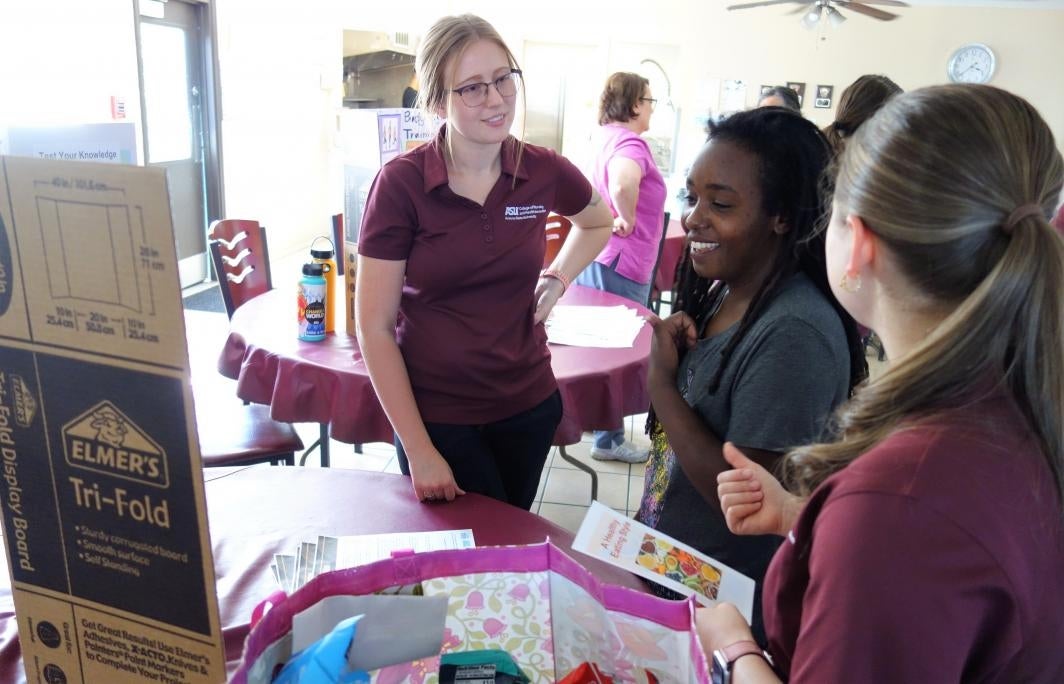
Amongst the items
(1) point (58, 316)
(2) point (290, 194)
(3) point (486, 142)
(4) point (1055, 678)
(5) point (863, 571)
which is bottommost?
(2) point (290, 194)

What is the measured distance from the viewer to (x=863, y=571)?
1.80 feet

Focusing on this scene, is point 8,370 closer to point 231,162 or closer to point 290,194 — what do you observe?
point 231,162

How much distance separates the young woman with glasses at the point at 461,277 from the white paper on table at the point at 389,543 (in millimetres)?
134

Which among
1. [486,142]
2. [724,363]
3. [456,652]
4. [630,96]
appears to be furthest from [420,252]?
[630,96]

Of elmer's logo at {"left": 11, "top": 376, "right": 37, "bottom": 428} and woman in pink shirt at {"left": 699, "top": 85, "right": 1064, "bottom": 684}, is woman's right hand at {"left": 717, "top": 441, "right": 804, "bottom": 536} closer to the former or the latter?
woman in pink shirt at {"left": 699, "top": 85, "right": 1064, "bottom": 684}

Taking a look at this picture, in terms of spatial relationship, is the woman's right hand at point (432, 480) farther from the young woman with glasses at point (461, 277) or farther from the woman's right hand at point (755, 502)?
the woman's right hand at point (755, 502)

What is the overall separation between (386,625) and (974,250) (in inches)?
25.5

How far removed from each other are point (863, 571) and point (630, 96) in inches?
122

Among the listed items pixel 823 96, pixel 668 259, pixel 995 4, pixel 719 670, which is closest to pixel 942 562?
pixel 719 670

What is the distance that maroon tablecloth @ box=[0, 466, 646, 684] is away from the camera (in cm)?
105

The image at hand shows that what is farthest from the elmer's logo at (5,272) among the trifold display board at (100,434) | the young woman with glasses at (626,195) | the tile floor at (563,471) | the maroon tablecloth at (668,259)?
the maroon tablecloth at (668,259)

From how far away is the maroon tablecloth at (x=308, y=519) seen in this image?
1.05m

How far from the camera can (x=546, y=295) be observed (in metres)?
1.79

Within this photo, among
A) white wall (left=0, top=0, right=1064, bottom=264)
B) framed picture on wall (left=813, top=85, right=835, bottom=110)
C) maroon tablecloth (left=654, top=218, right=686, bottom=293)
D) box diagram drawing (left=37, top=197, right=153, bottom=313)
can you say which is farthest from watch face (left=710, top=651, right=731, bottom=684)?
framed picture on wall (left=813, top=85, right=835, bottom=110)
